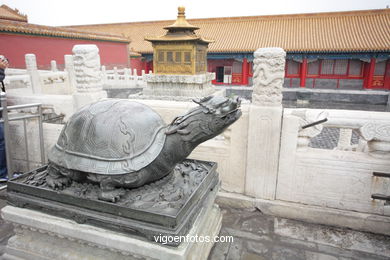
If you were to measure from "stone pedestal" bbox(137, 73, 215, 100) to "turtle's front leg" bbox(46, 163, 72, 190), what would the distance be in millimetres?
10966

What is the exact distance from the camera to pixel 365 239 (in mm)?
2807

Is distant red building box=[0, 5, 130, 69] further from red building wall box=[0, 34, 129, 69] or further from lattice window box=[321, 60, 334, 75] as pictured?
lattice window box=[321, 60, 334, 75]

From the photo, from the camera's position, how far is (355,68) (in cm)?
1811

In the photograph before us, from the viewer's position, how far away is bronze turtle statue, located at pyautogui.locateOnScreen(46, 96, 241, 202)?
1.90m

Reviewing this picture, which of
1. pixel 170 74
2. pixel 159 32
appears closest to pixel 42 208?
pixel 170 74

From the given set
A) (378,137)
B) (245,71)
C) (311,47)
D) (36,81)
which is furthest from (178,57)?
(378,137)

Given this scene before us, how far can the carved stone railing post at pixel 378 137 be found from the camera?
2721 mm

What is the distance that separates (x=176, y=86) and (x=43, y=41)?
735 cm

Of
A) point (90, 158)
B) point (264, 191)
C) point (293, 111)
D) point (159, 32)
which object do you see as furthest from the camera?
point (159, 32)

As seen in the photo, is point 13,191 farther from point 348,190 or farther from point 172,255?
point 348,190

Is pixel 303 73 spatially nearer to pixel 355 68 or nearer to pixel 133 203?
pixel 355 68

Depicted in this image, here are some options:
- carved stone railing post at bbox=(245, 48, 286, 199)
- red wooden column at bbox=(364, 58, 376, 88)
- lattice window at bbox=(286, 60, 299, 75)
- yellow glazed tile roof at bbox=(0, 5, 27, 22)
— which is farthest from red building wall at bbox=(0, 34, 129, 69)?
red wooden column at bbox=(364, 58, 376, 88)

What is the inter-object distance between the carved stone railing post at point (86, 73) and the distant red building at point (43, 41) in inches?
443

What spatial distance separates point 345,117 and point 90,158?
2556 mm
